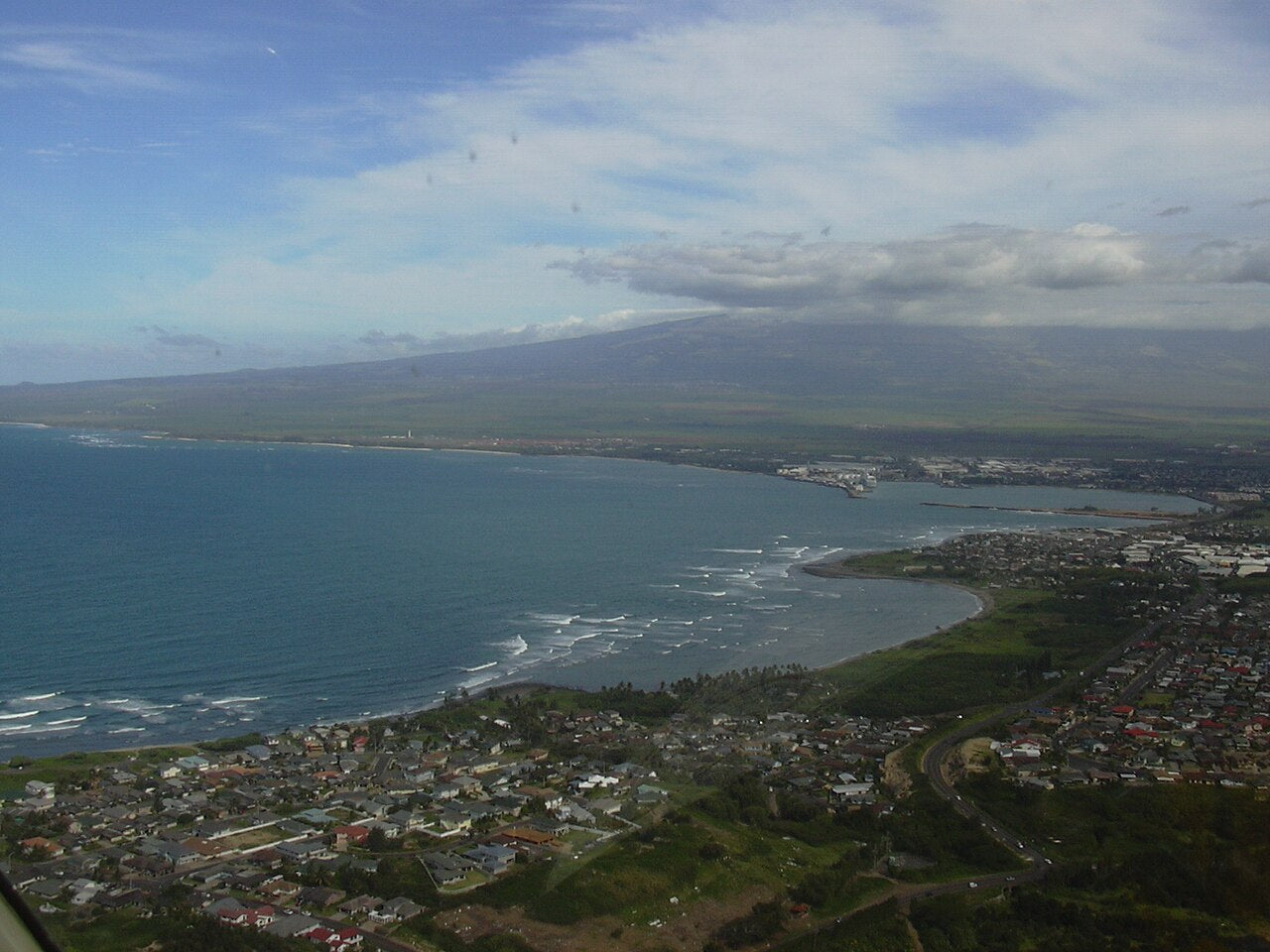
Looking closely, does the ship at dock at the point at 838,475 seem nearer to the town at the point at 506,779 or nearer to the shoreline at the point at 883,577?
the shoreline at the point at 883,577

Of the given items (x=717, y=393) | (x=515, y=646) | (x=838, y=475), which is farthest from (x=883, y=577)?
(x=717, y=393)

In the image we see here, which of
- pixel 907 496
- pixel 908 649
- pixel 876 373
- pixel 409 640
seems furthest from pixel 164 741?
pixel 876 373

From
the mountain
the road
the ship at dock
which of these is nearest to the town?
the road

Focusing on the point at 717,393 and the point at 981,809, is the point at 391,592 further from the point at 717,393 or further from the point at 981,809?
the point at 717,393

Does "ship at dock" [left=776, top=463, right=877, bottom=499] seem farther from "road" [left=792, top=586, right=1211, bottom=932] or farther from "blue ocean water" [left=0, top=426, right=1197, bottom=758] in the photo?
"road" [left=792, top=586, right=1211, bottom=932]

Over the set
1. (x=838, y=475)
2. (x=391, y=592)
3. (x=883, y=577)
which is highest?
(x=838, y=475)
